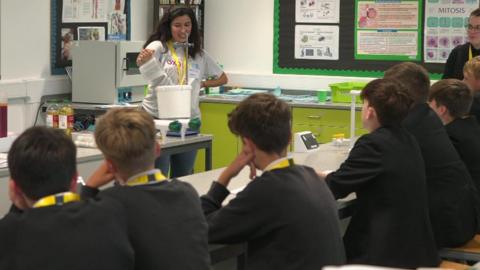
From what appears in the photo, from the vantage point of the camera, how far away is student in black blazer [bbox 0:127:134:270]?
208cm

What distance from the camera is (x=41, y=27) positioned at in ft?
21.5

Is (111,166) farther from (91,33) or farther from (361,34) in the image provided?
(361,34)

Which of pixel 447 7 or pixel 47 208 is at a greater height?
pixel 447 7

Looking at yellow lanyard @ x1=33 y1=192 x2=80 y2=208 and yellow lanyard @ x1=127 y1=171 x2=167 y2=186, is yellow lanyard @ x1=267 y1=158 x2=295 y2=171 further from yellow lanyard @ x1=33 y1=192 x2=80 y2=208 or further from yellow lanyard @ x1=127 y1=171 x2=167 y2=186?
yellow lanyard @ x1=33 y1=192 x2=80 y2=208

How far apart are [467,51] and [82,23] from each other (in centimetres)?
299

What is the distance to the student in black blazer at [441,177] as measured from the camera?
3682 millimetres

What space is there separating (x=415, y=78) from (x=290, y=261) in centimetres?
154

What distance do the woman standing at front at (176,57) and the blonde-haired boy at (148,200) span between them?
2.83m

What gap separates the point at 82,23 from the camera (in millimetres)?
6934

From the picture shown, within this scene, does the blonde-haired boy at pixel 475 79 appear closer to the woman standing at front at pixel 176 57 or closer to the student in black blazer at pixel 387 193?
the student in black blazer at pixel 387 193

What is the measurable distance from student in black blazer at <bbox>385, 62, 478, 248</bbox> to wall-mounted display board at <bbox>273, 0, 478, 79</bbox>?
3.47 m

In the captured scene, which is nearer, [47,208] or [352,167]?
[47,208]

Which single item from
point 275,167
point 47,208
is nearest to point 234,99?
point 275,167

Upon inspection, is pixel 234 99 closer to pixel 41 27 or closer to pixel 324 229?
pixel 41 27
